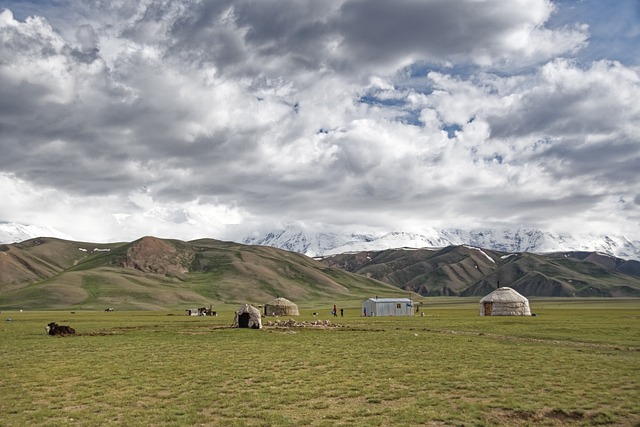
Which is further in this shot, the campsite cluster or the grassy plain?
the campsite cluster

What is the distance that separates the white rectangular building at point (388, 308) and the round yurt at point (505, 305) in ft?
50.9

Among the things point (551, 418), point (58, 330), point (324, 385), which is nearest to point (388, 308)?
point (58, 330)

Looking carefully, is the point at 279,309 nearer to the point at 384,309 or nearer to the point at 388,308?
the point at 384,309

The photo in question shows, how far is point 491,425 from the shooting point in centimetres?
1559

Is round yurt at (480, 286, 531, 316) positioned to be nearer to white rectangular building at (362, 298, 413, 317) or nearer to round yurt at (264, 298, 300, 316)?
white rectangular building at (362, 298, 413, 317)

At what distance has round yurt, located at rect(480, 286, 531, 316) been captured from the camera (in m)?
90.3

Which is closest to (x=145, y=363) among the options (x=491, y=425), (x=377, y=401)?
(x=377, y=401)

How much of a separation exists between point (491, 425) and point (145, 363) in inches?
786

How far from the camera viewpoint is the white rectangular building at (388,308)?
102 m

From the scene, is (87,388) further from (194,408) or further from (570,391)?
(570,391)

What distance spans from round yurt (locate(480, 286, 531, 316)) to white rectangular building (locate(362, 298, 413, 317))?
15511 mm

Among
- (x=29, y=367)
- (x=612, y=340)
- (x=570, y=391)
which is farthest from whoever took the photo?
(x=612, y=340)

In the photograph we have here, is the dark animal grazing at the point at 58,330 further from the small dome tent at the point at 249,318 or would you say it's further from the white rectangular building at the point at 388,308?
the white rectangular building at the point at 388,308

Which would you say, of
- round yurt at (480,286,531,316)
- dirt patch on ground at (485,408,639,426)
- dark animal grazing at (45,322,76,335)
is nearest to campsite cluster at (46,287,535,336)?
round yurt at (480,286,531,316)
